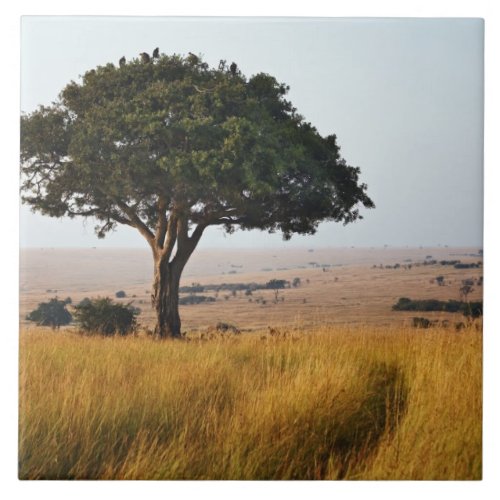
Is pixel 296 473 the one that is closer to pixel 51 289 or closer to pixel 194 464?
pixel 194 464

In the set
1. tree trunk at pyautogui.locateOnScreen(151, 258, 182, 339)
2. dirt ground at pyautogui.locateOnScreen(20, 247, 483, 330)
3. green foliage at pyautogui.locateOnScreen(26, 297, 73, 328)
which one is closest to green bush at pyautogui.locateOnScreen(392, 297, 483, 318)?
dirt ground at pyautogui.locateOnScreen(20, 247, 483, 330)

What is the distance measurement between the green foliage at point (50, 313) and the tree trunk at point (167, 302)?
3.24ft

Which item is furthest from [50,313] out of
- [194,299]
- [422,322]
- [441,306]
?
[441,306]

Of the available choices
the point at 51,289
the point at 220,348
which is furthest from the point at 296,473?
the point at 51,289

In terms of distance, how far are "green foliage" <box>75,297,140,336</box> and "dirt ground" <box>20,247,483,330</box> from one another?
10 cm

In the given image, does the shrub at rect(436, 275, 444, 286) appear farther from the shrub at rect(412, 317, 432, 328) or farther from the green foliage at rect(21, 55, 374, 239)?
the green foliage at rect(21, 55, 374, 239)

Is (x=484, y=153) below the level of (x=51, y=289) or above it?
above

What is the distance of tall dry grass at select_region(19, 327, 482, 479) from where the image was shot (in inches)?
317

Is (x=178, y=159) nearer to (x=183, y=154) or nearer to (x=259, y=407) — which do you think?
(x=183, y=154)

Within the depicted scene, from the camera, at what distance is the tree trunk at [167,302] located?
9.00 m

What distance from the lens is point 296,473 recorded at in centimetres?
806

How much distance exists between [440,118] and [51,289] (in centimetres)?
462

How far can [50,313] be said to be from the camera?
859 cm

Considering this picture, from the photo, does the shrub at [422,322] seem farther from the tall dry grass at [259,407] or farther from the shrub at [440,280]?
the shrub at [440,280]
